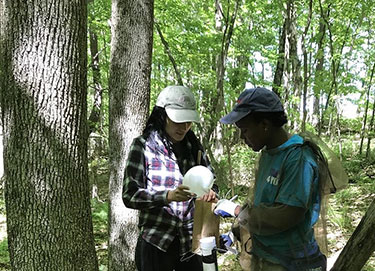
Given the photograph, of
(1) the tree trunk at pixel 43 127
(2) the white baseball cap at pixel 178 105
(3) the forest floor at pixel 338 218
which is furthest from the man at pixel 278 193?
(3) the forest floor at pixel 338 218

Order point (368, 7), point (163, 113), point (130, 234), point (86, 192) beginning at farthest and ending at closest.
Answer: point (368, 7) → point (130, 234) → point (86, 192) → point (163, 113)

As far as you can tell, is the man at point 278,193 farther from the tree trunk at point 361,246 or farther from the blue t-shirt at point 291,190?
the tree trunk at point 361,246

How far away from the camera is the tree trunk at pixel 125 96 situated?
3520 millimetres

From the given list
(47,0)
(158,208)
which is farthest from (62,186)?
(47,0)

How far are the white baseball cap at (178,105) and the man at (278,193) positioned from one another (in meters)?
0.46

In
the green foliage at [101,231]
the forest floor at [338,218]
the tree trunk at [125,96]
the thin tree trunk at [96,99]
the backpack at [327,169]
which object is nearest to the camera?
the backpack at [327,169]

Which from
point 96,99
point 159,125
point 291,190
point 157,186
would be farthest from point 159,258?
point 96,99

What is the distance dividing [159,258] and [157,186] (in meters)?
0.47

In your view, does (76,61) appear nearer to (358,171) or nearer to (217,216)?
(217,216)

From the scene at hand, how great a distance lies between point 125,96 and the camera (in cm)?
354

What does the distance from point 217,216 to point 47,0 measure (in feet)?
6.02

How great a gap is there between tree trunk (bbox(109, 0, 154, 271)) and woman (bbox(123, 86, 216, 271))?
1419 mm

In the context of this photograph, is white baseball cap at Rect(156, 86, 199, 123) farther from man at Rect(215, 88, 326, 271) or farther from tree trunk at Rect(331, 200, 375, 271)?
tree trunk at Rect(331, 200, 375, 271)

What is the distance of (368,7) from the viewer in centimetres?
689
